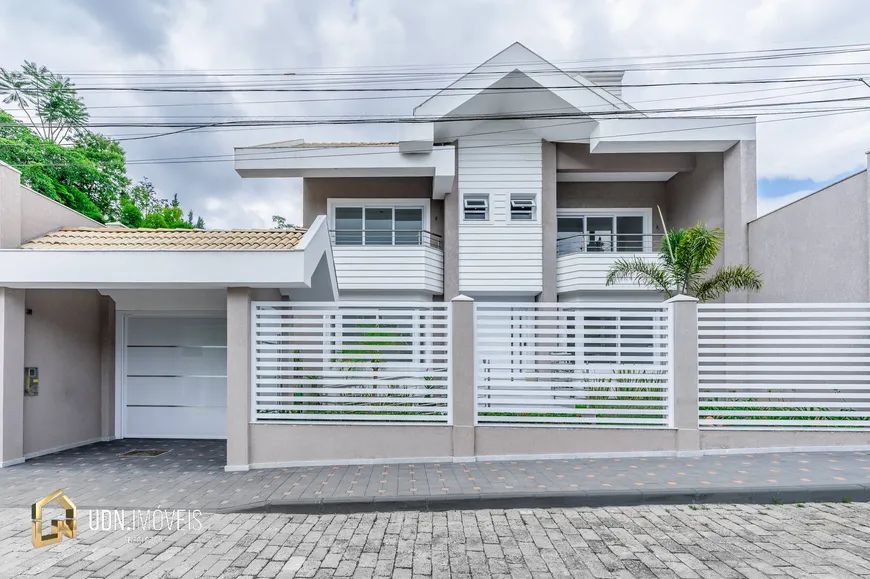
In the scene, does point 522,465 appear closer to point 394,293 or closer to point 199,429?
point 199,429

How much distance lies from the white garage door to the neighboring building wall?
1922 millimetres

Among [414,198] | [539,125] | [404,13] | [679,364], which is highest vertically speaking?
[404,13]

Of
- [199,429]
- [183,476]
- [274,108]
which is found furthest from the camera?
[274,108]

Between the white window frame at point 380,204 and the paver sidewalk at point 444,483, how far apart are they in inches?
309

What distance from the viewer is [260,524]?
14.7 feet

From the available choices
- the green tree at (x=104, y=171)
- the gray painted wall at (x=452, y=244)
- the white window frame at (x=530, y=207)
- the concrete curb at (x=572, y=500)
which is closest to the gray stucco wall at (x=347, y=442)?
the concrete curb at (x=572, y=500)

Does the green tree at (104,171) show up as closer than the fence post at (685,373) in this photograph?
No

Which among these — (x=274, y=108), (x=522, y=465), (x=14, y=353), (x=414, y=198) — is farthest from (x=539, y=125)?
(x=14, y=353)

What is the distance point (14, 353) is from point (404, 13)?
36.3ft

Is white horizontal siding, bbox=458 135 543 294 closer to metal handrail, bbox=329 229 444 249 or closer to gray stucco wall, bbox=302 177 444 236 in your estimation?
metal handrail, bbox=329 229 444 249

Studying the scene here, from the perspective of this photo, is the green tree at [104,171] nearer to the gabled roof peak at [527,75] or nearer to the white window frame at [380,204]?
the white window frame at [380,204]

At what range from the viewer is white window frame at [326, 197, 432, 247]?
42.7 ft

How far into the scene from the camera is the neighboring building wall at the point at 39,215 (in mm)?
6891

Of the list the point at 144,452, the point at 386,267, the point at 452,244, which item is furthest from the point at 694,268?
the point at 144,452
